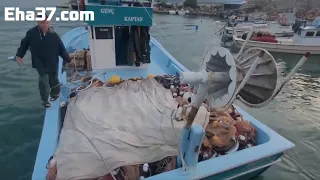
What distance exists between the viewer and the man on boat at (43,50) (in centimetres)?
386

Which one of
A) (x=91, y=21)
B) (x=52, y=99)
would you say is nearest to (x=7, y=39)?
(x=91, y=21)

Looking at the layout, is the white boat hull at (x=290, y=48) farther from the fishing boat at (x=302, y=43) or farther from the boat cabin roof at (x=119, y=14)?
the boat cabin roof at (x=119, y=14)

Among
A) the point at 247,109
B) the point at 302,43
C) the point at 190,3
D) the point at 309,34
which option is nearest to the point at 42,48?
the point at 247,109

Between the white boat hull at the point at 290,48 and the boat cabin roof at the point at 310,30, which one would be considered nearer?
the boat cabin roof at the point at 310,30

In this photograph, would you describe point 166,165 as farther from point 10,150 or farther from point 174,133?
point 10,150

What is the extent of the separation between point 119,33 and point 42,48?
2.53m

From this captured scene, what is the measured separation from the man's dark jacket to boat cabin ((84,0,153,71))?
1813 mm

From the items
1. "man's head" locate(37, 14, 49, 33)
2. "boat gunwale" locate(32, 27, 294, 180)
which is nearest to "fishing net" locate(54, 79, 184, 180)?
"boat gunwale" locate(32, 27, 294, 180)

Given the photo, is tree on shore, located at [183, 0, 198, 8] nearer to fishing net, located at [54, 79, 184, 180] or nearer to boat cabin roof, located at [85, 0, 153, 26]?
boat cabin roof, located at [85, 0, 153, 26]

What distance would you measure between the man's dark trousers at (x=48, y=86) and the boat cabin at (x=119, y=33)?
1818 millimetres

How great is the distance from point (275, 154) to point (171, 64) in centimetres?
407

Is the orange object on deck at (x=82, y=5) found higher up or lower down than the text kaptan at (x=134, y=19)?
higher up

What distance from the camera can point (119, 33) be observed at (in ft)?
20.2

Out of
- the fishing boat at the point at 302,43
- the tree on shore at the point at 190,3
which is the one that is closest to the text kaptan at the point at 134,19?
the fishing boat at the point at 302,43
